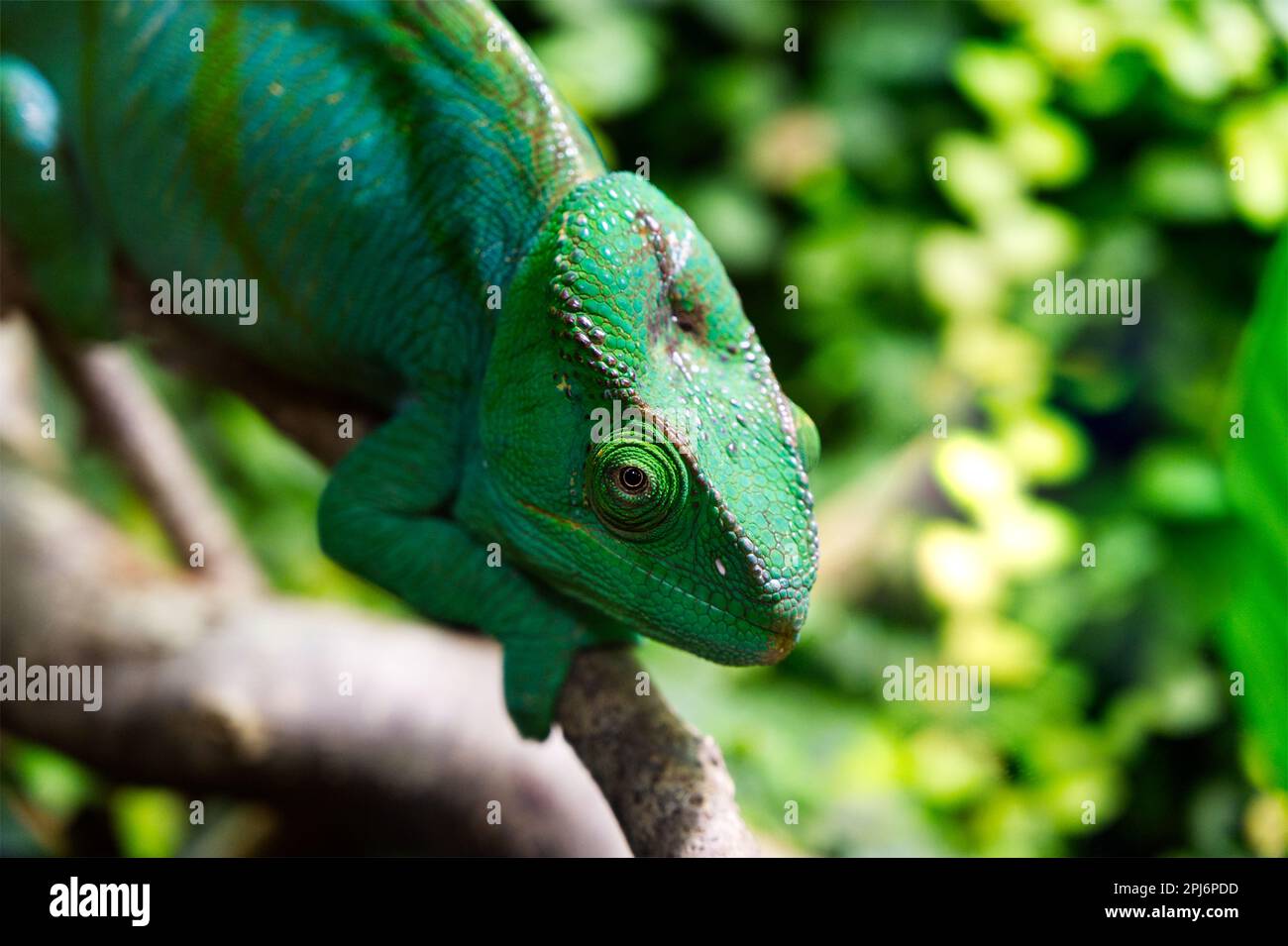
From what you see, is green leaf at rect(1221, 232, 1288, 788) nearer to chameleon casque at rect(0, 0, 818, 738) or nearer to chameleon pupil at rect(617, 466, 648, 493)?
chameleon casque at rect(0, 0, 818, 738)

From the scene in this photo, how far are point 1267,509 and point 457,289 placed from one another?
0.98m

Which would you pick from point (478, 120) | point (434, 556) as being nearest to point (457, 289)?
point (478, 120)

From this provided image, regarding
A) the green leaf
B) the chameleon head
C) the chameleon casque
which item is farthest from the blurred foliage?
the chameleon head

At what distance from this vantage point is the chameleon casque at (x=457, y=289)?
1.07m

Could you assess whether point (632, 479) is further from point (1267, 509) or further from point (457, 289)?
point (1267, 509)

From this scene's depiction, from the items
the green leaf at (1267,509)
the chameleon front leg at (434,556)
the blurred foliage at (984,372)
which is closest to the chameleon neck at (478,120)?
the chameleon front leg at (434,556)

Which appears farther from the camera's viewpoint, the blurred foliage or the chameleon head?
the blurred foliage

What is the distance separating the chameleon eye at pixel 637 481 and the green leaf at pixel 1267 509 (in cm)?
79

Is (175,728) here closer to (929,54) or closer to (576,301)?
(576,301)

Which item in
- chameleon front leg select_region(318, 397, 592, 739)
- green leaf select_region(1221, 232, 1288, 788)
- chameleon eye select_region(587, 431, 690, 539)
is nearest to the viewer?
chameleon eye select_region(587, 431, 690, 539)

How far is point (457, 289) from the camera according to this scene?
4.24 ft

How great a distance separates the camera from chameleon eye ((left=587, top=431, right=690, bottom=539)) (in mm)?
1035

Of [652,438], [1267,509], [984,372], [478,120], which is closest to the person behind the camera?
[652,438]
